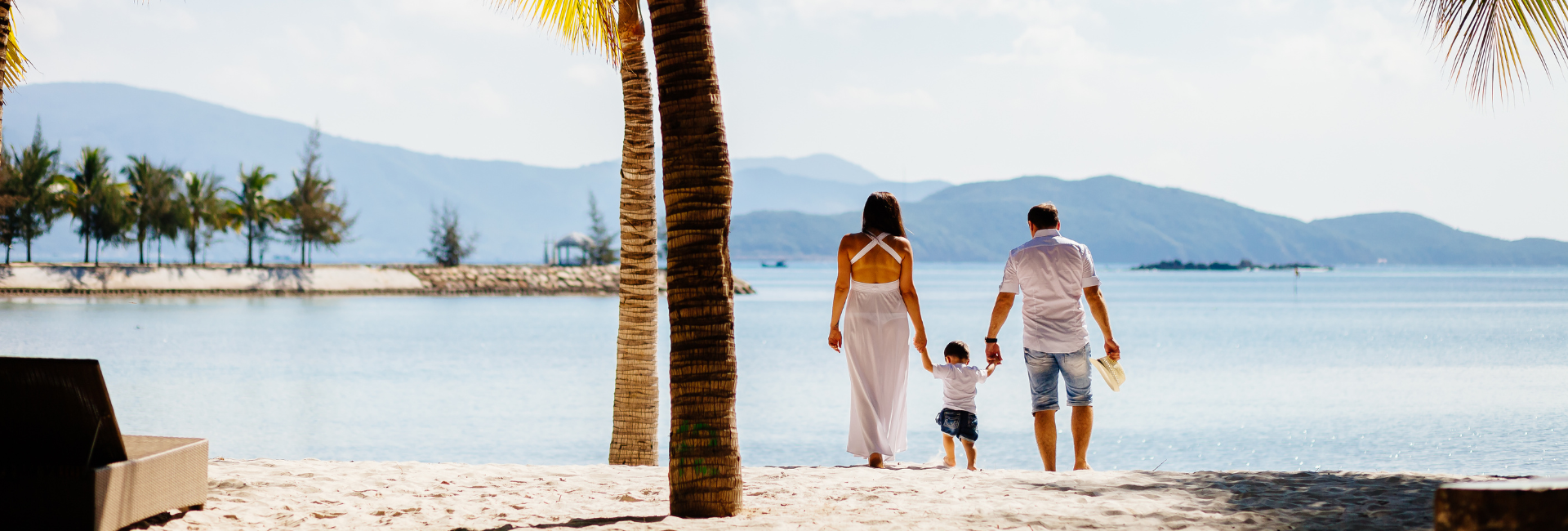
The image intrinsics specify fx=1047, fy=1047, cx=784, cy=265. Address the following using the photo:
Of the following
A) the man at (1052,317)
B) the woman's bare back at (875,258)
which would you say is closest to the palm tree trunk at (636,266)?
the woman's bare back at (875,258)

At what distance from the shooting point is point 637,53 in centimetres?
715

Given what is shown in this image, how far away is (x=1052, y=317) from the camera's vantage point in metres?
5.98

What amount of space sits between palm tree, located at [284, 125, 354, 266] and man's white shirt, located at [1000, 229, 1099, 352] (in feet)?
188

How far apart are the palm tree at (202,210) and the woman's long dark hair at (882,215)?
5666 cm

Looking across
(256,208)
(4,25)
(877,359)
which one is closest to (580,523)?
(877,359)

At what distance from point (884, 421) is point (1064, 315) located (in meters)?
1.20

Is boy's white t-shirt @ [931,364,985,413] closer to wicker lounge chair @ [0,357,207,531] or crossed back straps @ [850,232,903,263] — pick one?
crossed back straps @ [850,232,903,263]

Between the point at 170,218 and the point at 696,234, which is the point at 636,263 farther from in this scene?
the point at 170,218

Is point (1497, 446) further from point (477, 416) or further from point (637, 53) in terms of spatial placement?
point (477, 416)

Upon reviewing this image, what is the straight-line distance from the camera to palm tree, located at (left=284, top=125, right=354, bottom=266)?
57.8m

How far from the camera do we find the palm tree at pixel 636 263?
704 centimetres

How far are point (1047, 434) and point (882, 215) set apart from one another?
1.65m

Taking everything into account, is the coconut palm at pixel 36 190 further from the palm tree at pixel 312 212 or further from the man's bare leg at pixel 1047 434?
the man's bare leg at pixel 1047 434

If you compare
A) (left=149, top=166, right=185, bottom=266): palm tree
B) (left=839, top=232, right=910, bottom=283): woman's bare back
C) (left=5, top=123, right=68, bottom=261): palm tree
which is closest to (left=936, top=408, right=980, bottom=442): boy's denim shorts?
(left=839, top=232, right=910, bottom=283): woman's bare back
